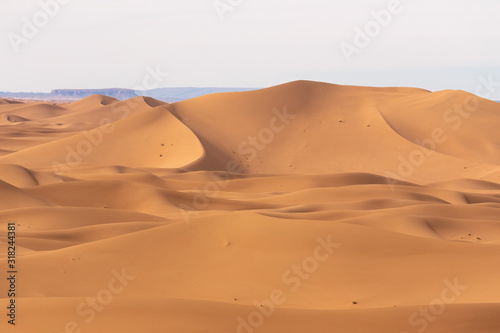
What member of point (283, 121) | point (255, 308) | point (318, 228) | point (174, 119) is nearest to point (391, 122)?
point (283, 121)

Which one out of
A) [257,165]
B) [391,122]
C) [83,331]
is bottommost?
[83,331]

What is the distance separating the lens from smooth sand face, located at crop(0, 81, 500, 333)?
6.77m

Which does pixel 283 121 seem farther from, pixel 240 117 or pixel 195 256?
pixel 195 256

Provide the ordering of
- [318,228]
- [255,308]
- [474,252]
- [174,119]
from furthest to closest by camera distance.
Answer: [174,119] → [318,228] → [474,252] → [255,308]

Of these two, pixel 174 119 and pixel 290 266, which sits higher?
pixel 174 119

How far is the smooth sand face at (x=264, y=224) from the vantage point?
677cm

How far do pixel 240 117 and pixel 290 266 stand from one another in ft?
102

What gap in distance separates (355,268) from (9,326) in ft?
19.1

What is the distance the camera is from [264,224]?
11812 mm

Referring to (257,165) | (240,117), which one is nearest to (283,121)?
(240,117)

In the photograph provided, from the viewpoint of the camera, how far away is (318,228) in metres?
11.6

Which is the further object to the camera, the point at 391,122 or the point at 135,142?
the point at 391,122

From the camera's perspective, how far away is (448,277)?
32.3 ft

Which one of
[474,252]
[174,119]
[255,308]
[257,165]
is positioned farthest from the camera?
[174,119]
